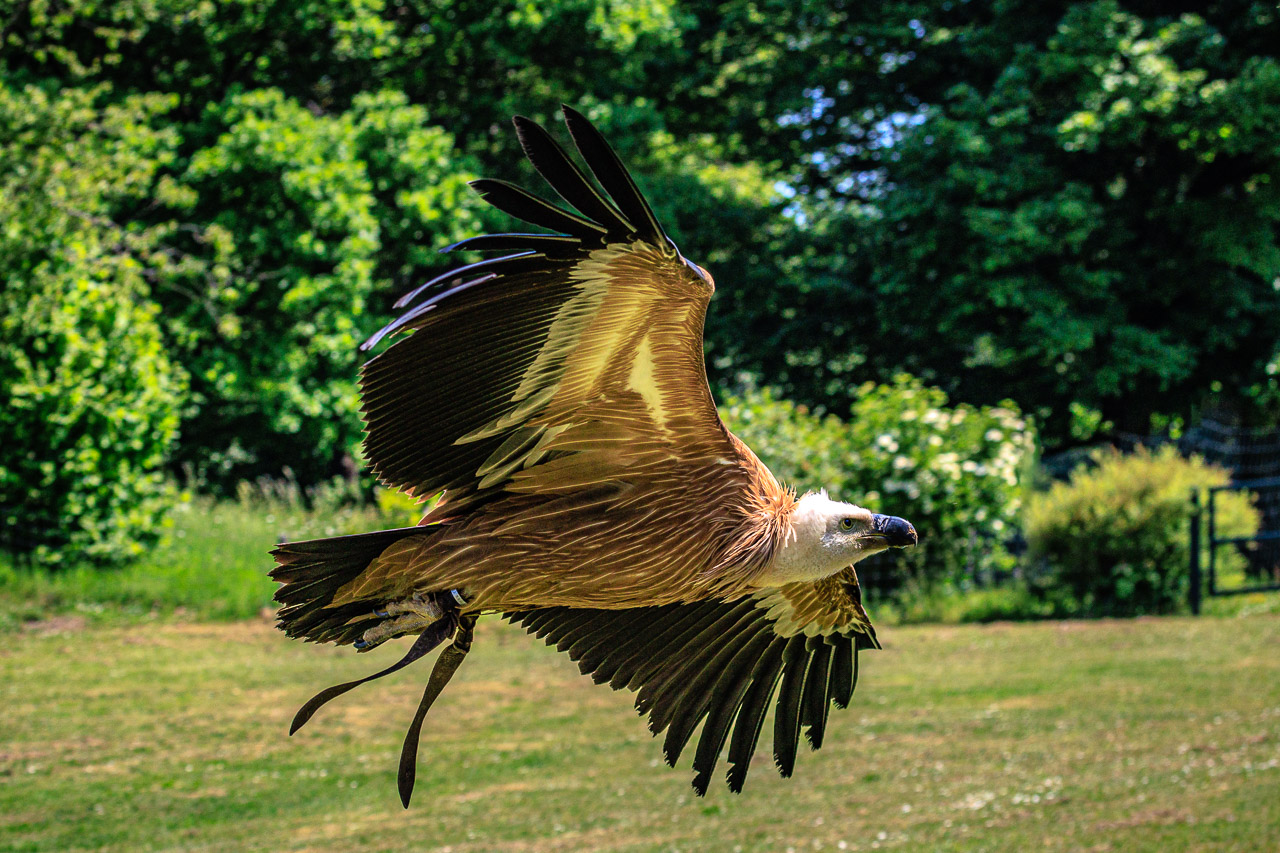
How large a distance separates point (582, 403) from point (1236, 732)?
23.8 ft

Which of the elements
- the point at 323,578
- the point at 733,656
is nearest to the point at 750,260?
the point at 733,656

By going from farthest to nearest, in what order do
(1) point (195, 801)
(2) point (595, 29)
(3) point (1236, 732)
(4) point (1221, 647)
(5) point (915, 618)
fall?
(2) point (595, 29) → (5) point (915, 618) → (4) point (1221, 647) → (3) point (1236, 732) → (1) point (195, 801)

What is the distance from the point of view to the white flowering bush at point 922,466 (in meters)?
12.7

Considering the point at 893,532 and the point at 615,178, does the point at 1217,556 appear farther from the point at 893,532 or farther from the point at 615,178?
the point at 615,178

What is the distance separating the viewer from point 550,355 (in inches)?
131

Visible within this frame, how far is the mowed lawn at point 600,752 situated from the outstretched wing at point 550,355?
402 centimetres

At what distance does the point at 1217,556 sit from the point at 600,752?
767cm

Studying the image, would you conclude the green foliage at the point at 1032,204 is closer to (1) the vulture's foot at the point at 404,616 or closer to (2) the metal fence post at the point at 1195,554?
(2) the metal fence post at the point at 1195,554

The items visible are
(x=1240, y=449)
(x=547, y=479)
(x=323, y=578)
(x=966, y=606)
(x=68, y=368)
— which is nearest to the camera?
(x=323, y=578)

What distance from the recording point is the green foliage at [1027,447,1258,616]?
1274 centimetres

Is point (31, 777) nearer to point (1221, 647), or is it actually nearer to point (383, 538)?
point (383, 538)

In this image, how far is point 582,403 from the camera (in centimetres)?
345

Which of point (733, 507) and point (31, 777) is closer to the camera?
point (733, 507)

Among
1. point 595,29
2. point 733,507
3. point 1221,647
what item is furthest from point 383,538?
point 595,29
